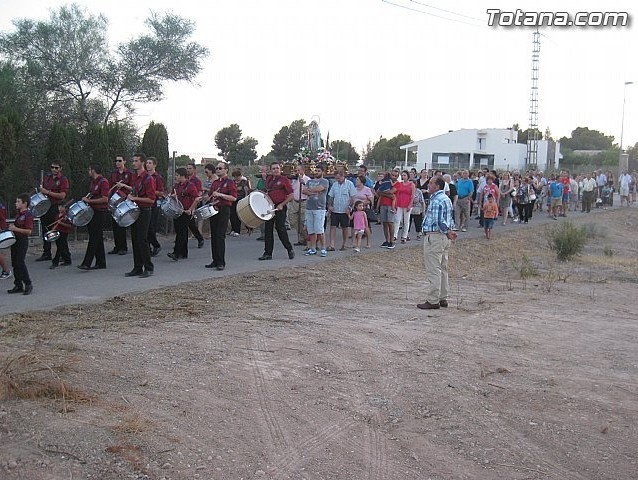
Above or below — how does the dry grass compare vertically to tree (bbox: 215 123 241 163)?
below

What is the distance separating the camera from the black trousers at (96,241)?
42.7 feet

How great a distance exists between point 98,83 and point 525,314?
1588 cm

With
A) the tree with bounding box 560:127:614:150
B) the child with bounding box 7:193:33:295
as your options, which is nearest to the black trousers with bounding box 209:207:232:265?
the child with bounding box 7:193:33:295

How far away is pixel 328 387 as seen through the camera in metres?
7.27

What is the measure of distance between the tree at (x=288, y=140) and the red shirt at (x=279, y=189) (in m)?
21.2

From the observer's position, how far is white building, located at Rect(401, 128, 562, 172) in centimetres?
7775

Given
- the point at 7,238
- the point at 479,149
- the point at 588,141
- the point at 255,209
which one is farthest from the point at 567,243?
the point at 588,141

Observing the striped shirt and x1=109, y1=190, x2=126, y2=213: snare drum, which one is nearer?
the striped shirt

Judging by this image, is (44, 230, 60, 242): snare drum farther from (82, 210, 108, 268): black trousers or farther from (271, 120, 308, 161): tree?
(271, 120, 308, 161): tree

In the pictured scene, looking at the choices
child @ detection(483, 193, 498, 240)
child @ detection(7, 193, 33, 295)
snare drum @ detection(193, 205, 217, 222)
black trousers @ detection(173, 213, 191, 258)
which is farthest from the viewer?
child @ detection(483, 193, 498, 240)

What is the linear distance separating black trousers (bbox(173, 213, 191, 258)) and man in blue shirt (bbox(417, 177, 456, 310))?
5.29 m

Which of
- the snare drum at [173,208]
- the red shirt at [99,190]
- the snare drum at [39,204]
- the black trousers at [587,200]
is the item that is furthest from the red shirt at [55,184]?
the black trousers at [587,200]

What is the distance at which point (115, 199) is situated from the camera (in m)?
12.7

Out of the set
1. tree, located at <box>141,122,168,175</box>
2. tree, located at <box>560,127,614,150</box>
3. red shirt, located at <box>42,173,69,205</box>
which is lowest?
red shirt, located at <box>42,173,69,205</box>
